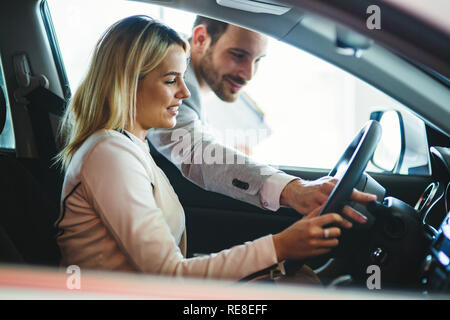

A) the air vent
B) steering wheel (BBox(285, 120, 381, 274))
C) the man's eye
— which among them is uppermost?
the air vent

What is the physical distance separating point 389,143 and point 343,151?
0.59 meters

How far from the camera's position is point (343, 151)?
1.23 metres

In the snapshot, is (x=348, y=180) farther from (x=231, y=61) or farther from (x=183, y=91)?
(x=231, y=61)

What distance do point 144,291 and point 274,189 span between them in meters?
0.54

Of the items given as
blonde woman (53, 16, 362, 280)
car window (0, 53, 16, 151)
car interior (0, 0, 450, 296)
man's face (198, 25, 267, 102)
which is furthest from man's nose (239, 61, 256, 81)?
car window (0, 53, 16, 151)

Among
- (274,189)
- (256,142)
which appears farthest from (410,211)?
(256,142)

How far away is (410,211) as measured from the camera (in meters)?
1.07

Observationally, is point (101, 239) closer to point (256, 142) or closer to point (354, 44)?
point (354, 44)

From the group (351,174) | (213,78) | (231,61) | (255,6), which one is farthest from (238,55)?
(351,174)

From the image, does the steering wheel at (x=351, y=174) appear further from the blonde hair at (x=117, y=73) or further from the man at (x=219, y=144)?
the blonde hair at (x=117, y=73)

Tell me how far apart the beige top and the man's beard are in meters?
0.82

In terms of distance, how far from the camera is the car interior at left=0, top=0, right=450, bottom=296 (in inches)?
26.9

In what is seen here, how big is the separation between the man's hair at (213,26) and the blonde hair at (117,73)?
23.2 inches

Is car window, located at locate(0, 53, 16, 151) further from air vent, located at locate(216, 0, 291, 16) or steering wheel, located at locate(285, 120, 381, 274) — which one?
steering wheel, located at locate(285, 120, 381, 274)
